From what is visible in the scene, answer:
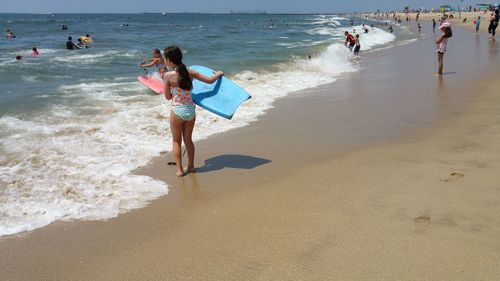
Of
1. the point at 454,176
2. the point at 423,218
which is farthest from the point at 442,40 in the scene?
the point at 423,218

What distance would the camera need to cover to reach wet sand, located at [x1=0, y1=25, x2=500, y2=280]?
3.03 metres

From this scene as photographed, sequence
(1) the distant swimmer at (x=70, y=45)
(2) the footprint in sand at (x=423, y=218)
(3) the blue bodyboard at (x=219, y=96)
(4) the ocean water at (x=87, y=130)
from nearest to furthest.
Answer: (2) the footprint in sand at (x=423, y=218)
(4) the ocean water at (x=87, y=130)
(3) the blue bodyboard at (x=219, y=96)
(1) the distant swimmer at (x=70, y=45)

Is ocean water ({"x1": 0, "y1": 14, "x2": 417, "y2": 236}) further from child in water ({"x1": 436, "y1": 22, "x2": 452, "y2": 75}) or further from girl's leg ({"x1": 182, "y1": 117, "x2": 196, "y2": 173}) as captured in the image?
child in water ({"x1": 436, "y1": 22, "x2": 452, "y2": 75})

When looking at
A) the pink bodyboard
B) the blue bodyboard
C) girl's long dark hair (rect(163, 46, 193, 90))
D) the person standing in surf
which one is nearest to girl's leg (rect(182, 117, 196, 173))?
the person standing in surf

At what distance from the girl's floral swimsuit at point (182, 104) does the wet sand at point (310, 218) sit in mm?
688

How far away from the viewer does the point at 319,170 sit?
194 inches

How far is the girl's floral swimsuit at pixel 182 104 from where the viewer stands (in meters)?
5.00

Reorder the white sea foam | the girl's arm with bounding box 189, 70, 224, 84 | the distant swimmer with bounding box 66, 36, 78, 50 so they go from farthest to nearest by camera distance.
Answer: the distant swimmer with bounding box 66, 36, 78, 50, the girl's arm with bounding box 189, 70, 224, 84, the white sea foam

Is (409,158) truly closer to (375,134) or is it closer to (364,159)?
(364,159)

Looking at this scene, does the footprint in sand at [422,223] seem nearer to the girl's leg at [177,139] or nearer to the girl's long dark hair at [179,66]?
the girl's leg at [177,139]

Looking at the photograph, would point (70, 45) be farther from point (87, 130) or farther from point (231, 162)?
point (231, 162)

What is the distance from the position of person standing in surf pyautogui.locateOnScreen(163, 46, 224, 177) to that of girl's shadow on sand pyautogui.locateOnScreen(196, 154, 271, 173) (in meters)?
0.22

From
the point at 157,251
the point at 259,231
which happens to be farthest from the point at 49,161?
the point at 259,231

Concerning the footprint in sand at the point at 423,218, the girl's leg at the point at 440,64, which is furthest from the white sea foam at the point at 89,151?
the girl's leg at the point at 440,64
